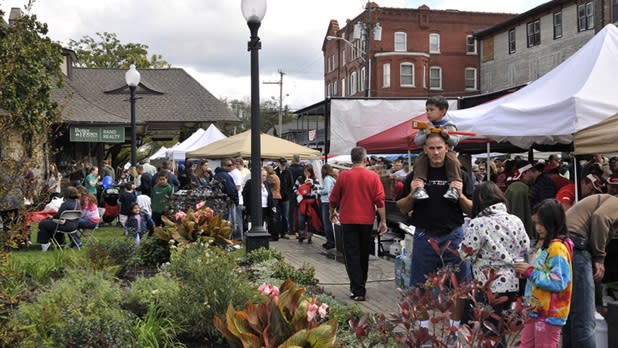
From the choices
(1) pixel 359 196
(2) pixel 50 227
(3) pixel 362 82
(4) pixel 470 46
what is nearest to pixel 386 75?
(3) pixel 362 82

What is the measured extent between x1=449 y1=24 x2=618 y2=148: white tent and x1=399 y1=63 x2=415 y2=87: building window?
48008 mm

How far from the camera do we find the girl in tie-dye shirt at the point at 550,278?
463cm

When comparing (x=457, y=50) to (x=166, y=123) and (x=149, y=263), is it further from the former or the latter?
(x=149, y=263)

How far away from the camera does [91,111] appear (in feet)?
89.5

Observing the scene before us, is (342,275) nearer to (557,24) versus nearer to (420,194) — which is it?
(420,194)

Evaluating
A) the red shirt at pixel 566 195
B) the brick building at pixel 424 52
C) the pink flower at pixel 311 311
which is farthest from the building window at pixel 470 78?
the pink flower at pixel 311 311

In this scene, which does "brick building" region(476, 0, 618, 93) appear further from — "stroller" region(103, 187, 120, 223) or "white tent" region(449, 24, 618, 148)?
"white tent" region(449, 24, 618, 148)

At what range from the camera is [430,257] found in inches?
220

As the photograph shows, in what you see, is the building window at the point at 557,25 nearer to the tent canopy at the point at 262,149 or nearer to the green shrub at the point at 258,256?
the tent canopy at the point at 262,149

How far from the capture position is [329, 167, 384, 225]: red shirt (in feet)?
26.0

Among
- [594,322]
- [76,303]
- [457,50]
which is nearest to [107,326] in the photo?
[76,303]

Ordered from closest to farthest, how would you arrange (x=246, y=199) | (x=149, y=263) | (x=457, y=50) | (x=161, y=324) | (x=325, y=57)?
(x=161, y=324) < (x=149, y=263) < (x=246, y=199) < (x=457, y=50) < (x=325, y=57)

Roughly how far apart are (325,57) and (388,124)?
6186 cm

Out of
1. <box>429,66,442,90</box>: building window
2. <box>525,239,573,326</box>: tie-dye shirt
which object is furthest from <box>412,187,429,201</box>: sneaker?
<box>429,66,442,90</box>: building window
